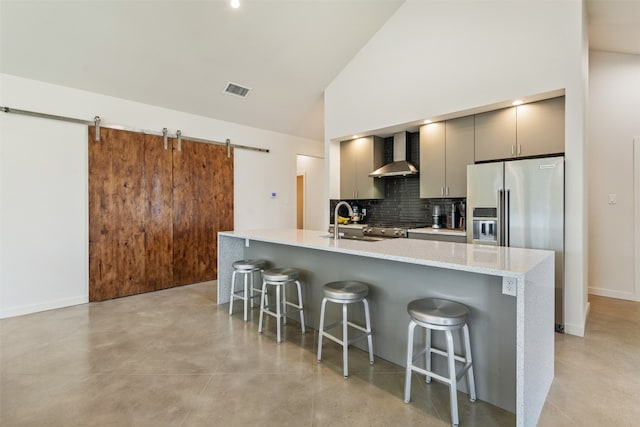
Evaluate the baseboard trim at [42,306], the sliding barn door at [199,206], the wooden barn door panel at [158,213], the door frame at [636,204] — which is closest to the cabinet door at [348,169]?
the sliding barn door at [199,206]

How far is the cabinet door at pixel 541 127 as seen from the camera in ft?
10.2

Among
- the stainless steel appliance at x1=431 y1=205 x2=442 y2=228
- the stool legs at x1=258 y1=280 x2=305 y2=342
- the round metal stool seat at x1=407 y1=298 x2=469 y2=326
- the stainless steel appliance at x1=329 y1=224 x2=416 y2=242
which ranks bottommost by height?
the stool legs at x1=258 y1=280 x2=305 y2=342

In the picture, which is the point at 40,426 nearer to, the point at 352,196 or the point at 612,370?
the point at 612,370

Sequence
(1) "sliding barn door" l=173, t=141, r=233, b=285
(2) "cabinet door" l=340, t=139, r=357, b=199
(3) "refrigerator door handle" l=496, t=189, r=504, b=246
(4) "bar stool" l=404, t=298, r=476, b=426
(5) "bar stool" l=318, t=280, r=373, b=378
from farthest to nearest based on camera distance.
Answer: (2) "cabinet door" l=340, t=139, r=357, b=199
(1) "sliding barn door" l=173, t=141, r=233, b=285
(3) "refrigerator door handle" l=496, t=189, r=504, b=246
(5) "bar stool" l=318, t=280, r=373, b=378
(4) "bar stool" l=404, t=298, r=476, b=426

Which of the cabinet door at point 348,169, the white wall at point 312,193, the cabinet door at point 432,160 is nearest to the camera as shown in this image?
the cabinet door at point 432,160

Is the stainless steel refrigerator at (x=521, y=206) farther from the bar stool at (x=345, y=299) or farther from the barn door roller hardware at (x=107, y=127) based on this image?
the barn door roller hardware at (x=107, y=127)

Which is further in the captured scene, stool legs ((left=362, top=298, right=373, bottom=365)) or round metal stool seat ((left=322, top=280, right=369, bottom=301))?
stool legs ((left=362, top=298, right=373, bottom=365))

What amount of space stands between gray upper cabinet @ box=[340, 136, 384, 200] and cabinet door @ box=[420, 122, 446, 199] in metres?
0.88

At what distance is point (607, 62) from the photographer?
399 centimetres

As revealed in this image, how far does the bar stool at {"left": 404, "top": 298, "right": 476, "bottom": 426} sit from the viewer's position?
168 cm

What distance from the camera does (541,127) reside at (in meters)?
3.20

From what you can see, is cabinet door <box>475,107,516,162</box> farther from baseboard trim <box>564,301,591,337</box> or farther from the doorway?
the doorway

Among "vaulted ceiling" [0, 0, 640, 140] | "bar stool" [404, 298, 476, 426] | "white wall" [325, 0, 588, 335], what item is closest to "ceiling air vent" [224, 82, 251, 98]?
"vaulted ceiling" [0, 0, 640, 140]

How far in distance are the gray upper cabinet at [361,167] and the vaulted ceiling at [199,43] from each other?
3.89 feet
